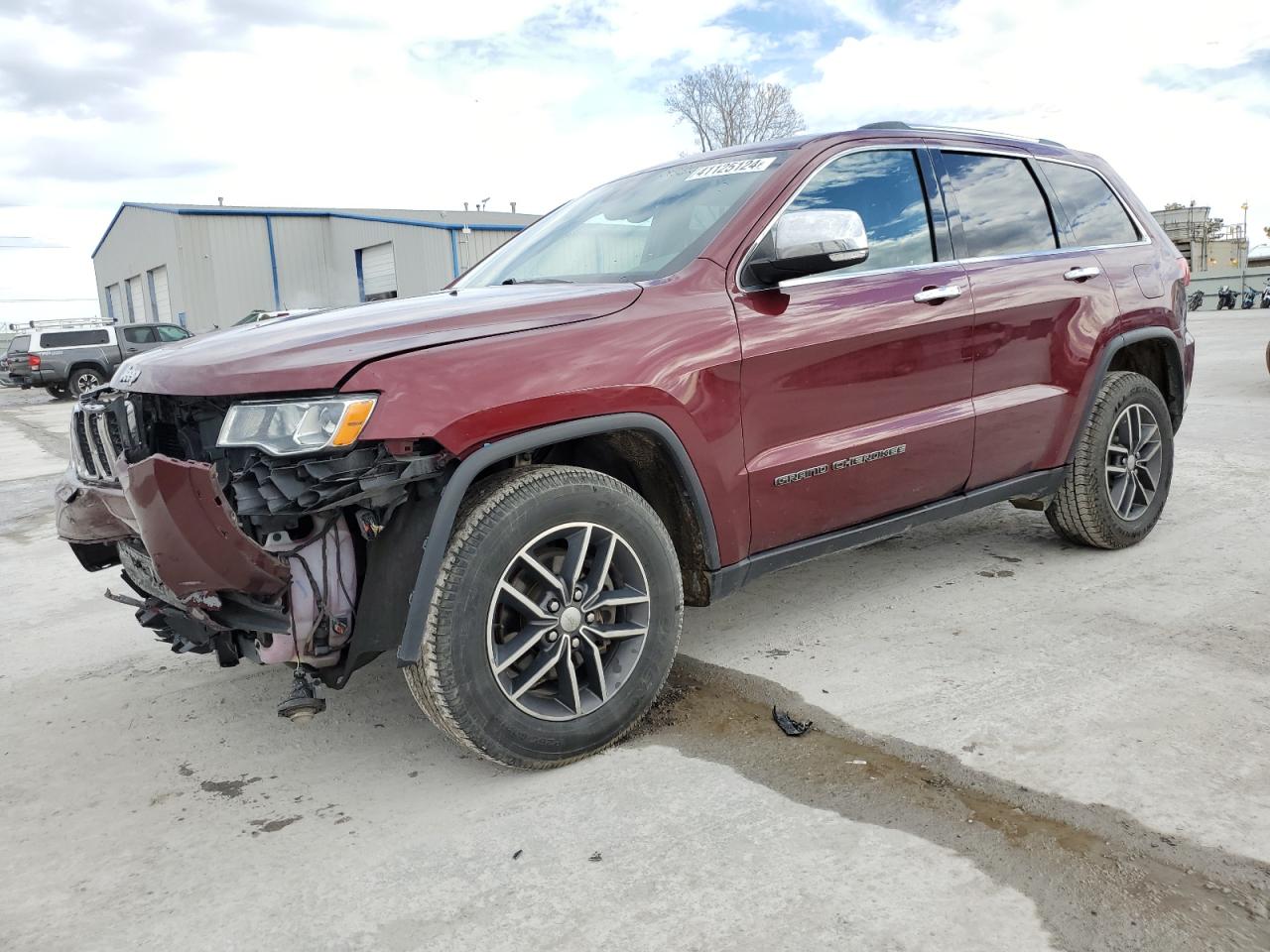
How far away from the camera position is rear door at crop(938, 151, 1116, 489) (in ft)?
12.4

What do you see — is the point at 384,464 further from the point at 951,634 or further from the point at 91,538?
the point at 951,634

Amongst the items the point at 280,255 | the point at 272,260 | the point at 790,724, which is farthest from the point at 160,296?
the point at 790,724

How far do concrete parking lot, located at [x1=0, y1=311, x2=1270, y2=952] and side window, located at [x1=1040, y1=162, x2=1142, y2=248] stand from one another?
1546mm

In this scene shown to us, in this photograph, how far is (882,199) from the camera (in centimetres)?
361

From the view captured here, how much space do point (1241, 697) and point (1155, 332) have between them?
2.15 metres

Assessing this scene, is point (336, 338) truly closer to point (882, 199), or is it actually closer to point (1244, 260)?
point (882, 199)

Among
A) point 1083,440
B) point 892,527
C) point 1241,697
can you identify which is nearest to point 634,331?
point 892,527

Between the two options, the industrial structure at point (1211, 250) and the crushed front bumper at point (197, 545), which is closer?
the crushed front bumper at point (197, 545)

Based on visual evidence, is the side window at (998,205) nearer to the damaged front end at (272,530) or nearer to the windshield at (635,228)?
the windshield at (635,228)

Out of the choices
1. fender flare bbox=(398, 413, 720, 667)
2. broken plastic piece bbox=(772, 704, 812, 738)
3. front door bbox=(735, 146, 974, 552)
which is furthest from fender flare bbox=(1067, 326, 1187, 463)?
fender flare bbox=(398, 413, 720, 667)

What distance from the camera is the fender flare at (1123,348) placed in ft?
13.9

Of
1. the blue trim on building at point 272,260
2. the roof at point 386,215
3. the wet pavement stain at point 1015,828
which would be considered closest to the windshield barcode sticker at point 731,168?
the wet pavement stain at point 1015,828

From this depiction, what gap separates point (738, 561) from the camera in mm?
3133

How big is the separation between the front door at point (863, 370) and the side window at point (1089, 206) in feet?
3.11
